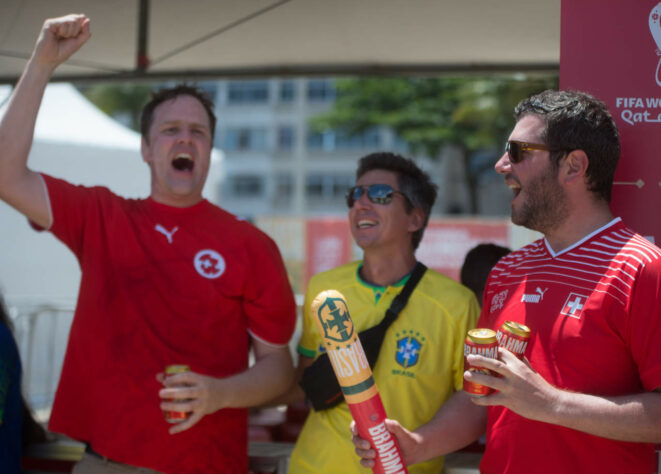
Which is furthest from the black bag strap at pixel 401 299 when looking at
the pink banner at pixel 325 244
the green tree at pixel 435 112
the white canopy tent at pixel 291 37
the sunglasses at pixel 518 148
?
the green tree at pixel 435 112

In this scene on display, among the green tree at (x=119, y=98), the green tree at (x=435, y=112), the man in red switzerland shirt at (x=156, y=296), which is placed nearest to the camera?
the man in red switzerland shirt at (x=156, y=296)

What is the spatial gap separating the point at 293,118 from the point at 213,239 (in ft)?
135

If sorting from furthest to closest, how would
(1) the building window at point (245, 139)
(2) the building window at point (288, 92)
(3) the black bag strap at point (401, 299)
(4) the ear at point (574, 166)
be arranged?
(1) the building window at point (245, 139)
(2) the building window at point (288, 92)
(3) the black bag strap at point (401, 299)
(4) the ear at point (574, 166)

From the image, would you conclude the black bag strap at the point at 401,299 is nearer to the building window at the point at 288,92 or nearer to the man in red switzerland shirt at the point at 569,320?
the man in red switzerland shirt at the point at 569,320

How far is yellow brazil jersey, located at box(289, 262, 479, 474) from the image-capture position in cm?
261

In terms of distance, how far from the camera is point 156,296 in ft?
8.73

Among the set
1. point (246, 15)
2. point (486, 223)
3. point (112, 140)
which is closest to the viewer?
point (246, 15)

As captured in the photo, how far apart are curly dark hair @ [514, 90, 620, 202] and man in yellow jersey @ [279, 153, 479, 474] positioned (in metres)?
0.86

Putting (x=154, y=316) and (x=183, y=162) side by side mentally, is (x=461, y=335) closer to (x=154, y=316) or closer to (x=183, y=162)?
(x=154, y=316)

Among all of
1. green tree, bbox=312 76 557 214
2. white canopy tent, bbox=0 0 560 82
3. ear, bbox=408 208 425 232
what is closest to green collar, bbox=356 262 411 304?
ear, bbox=408 208 425 232

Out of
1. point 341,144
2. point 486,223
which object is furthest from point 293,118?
point 486,223

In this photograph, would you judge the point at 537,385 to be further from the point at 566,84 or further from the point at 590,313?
the point at 566,84

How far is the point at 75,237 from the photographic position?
8.71ft

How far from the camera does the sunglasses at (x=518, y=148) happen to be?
2.11 meters
